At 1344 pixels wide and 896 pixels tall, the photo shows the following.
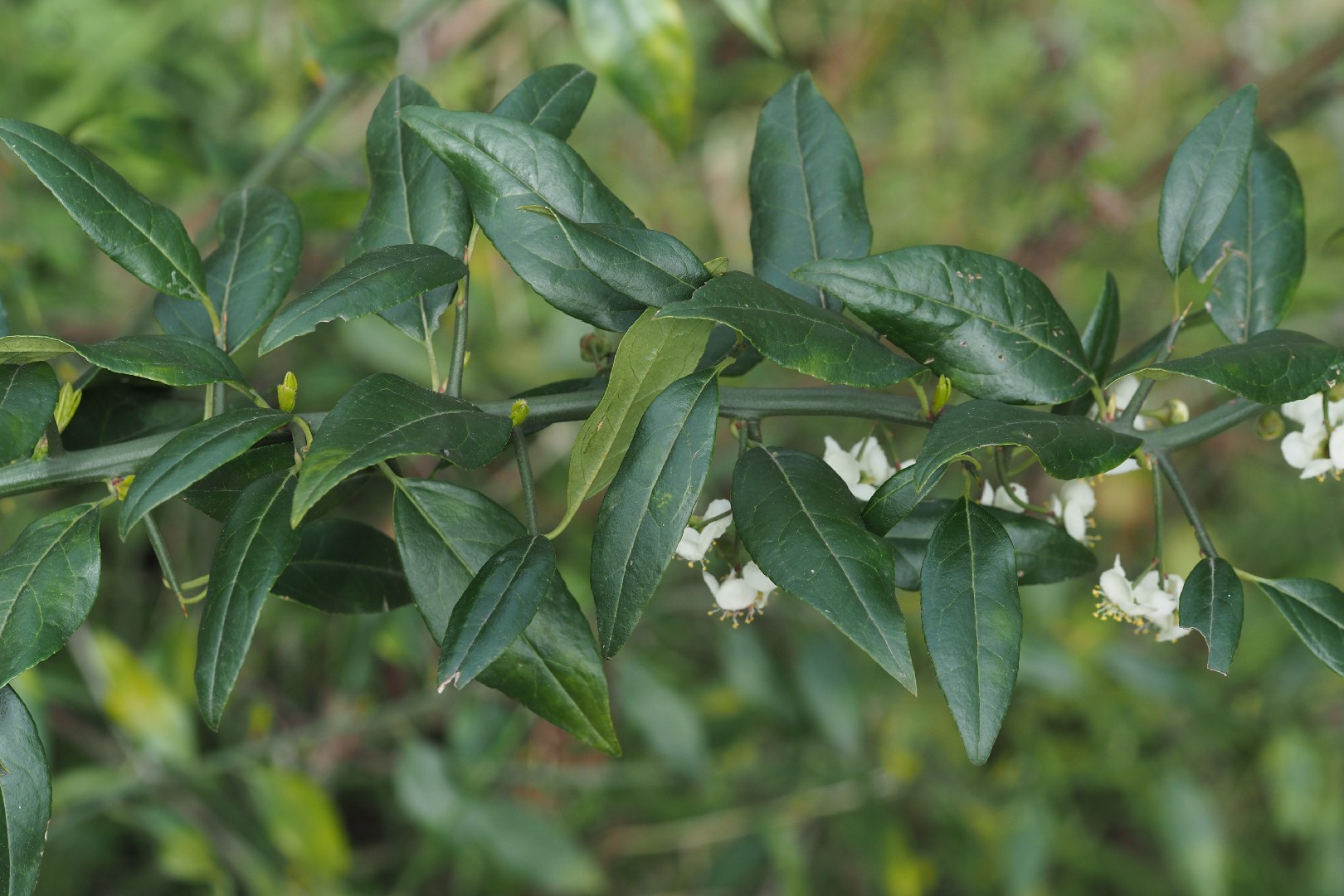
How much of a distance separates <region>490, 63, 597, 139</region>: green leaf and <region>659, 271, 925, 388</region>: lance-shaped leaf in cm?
22

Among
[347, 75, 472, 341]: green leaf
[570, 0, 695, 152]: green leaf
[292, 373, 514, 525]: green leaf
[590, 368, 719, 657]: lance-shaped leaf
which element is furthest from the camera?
[570, 0, 695, 152]: green leaf

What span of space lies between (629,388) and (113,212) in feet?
1.09

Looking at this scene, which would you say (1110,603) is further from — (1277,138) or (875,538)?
(1277,138)

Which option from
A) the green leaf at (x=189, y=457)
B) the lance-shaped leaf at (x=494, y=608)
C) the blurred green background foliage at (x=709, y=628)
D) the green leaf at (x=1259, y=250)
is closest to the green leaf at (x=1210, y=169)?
the green leaf at (x=1259, y=250)

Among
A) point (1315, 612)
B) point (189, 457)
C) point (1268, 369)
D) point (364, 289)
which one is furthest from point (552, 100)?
point (1315, 612)

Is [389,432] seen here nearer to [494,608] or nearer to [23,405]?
[494,608]

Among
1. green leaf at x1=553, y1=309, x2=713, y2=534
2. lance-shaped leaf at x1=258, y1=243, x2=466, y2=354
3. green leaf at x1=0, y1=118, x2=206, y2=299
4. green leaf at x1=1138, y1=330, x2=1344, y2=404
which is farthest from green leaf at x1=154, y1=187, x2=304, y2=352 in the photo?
green leaf at x1=1138, y1=330, x2=1344, y2=404

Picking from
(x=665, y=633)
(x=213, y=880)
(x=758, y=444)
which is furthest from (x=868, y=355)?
(x=665, y=633)

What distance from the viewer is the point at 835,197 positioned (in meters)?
0.73

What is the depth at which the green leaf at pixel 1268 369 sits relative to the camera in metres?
0.57

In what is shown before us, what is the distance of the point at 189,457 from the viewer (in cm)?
52

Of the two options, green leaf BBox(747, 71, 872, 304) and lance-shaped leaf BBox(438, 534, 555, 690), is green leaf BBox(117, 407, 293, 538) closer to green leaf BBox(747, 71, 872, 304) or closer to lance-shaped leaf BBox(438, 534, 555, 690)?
lance-shaped leaf BBox(438, 534, 555, 690)

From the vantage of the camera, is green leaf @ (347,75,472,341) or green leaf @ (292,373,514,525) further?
green leaf @ (347,75,472,341)

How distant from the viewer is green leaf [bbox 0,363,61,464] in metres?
0.56
